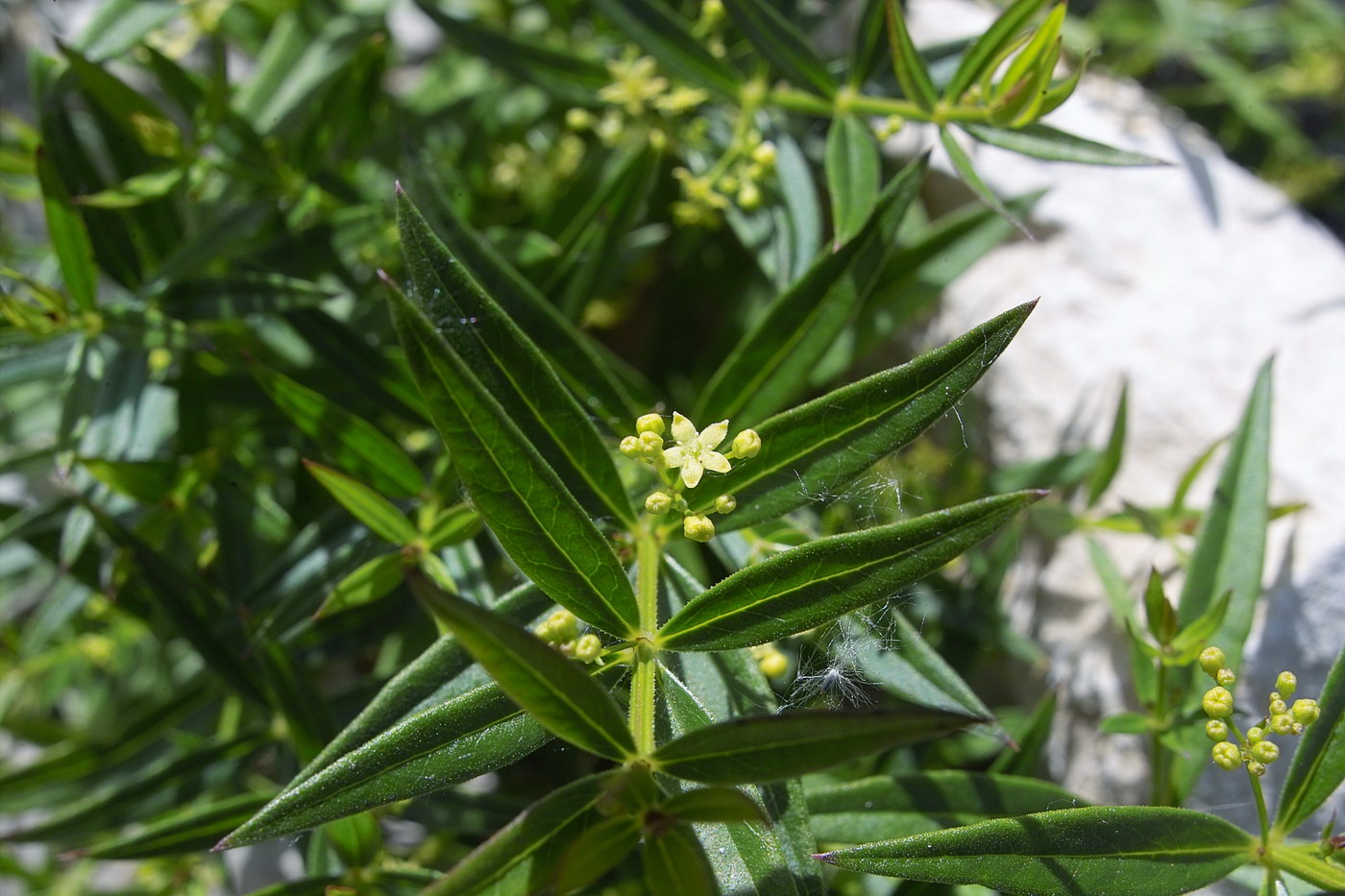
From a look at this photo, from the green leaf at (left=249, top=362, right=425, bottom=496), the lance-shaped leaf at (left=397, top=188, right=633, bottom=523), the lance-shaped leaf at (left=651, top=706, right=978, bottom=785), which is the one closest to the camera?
the lance-shaped leaf at (left=651, top=706, right=978, bottom=785)

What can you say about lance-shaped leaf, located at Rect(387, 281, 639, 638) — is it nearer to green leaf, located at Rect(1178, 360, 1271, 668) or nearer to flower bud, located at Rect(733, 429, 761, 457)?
flower bud, located at Rect(733, 429, 761, 457)

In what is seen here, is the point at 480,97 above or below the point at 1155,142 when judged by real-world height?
above

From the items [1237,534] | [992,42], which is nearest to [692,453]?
[992,42]

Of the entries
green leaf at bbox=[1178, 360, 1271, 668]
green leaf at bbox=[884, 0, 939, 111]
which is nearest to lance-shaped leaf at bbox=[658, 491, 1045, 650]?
green leaf at bbox=[1178, 360, 1271, 668]

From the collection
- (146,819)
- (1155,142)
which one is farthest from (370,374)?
(1155,142)

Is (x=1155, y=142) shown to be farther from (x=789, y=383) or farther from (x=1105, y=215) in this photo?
(x=789, y=383)

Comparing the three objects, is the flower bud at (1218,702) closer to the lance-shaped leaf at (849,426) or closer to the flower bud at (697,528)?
the lance-shaped leaf at (849,426)
